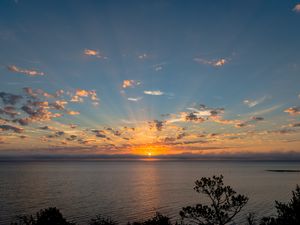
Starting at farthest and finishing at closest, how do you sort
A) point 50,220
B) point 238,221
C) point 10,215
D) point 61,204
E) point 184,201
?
point 184,201 → point 61,204 → point 10,215 → point 238,221 → point 50,220

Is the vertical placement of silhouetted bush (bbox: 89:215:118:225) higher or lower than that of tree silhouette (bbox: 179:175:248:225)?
lower

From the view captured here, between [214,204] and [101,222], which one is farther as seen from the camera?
[101,222]

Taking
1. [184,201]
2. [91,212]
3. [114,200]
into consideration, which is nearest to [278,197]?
[184,201]

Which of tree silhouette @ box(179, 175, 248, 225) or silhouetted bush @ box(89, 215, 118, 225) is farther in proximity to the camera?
silhouetted bush @ box(89, 215, 118, 225)

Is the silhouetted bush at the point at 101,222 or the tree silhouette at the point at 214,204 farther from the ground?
the tree silhouette at the point at 214,204

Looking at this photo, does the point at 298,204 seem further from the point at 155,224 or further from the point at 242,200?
the point at 155,224

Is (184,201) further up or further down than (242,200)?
further down

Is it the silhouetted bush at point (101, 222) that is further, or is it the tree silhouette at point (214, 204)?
the silhouetted bush at point (101, 222)

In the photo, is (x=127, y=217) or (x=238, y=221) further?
(x=127, y=217)

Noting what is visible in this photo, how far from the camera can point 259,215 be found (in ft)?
244

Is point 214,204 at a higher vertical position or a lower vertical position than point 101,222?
higher

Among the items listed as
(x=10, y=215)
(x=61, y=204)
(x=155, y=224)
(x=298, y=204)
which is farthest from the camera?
(x=61, y=204)

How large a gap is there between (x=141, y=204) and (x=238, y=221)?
36.5m

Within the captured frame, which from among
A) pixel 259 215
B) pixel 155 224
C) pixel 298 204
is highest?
pixel 298 204
